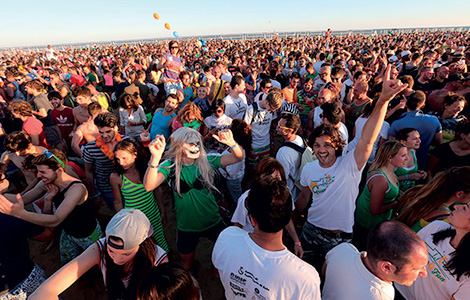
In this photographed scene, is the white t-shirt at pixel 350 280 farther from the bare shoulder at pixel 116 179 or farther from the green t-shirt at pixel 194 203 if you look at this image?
the bare shoulder at pixel 116 179

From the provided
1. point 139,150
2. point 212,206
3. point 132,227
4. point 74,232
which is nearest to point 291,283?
point 132,227

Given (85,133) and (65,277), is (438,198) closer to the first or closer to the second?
(65,277)

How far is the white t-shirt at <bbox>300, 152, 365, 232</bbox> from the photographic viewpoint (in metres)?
2.30

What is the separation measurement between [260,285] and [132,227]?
1.04 m

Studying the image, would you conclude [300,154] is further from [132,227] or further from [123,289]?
[123,289]

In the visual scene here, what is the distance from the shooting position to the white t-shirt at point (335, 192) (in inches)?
90.4

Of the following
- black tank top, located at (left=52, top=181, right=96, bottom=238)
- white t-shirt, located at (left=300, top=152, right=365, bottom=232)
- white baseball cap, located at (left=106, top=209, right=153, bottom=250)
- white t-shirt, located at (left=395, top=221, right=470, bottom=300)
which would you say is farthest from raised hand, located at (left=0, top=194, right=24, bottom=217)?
white t-shirt, located at (left=395, top=221, right=470, bottom=300)

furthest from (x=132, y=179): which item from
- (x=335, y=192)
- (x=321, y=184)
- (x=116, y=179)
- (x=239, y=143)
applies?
(x=335, y=192)

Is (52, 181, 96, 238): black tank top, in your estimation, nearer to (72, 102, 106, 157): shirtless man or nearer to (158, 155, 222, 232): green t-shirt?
(158, 155, 222, 232): green t-shirt

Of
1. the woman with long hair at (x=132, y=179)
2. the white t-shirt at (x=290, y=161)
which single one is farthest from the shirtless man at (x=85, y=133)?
the white t-shirt at (x=290, y=161)

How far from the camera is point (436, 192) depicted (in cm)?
231

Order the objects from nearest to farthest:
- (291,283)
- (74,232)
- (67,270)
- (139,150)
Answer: (291,283), (67,270), (74,232), (139,150)

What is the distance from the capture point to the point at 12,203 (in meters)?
2.09

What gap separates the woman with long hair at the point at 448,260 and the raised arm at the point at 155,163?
2.59m
